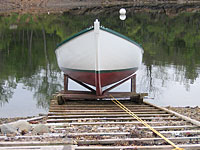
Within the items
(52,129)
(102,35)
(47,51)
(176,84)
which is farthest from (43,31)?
(52,129)

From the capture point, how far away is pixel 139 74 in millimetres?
14383

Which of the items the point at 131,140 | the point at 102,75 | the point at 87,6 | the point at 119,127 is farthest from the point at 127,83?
the point at 87,6

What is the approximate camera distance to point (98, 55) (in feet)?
25.5

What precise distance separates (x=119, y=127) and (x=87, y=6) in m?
61.6

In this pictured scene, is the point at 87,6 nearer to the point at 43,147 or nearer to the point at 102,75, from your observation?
the point at 102,75

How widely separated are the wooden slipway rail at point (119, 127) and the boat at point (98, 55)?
3.10 ft

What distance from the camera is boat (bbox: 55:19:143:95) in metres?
7.68

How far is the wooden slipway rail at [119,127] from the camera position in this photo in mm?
4324

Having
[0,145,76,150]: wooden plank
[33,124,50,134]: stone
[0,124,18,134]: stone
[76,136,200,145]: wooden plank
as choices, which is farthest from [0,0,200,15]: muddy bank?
[0,145,76,150]: wooden plank

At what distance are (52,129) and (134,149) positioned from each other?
5.39 ft

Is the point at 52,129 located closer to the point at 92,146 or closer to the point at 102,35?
the point at 92,146

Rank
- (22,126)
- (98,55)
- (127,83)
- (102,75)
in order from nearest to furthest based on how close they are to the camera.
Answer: (22,126)
(98,55)
(102,75)
(127,83)

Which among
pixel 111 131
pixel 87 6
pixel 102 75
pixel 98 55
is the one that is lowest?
Answer: pixel 111 131

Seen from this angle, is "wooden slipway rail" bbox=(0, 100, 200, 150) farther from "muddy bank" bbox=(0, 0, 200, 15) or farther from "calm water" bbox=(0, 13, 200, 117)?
"muddy bank" bbox=(0, 0, 200, 15)
